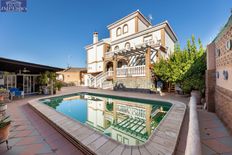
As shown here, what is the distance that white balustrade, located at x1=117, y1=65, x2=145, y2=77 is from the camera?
14873 millimetres

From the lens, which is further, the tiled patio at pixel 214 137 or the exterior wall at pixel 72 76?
the exterior wall at pixel 72 76

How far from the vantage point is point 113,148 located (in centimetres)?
318

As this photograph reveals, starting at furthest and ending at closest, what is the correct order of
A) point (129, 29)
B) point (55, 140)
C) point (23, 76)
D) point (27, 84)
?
point (129, 29) → point (27, 84) → point (23, 76) → point (55, 140)

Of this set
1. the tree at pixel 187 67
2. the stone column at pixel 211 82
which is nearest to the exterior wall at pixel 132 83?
the tree at pixel 187 67

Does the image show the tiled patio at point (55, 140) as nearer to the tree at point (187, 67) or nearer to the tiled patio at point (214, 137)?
the tiled patio at point (214, 137)

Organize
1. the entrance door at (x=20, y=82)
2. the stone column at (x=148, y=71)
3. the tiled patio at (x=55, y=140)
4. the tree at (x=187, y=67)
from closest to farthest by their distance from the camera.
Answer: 1. the tiled patio at (x=55, y=140)
2. the tree at (x=187, y=67)
3. the stone column at (x=148, y=71)
4. the entrance door at (x=20, y=82)

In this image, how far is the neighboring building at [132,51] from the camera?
15062 mm

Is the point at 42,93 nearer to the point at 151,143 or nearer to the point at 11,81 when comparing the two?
the point at 11,81

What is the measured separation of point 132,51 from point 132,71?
8.58 feet

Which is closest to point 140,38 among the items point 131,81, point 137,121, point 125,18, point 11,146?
point 125,18

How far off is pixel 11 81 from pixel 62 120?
1261cm

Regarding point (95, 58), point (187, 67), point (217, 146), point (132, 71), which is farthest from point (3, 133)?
point (95, 58)

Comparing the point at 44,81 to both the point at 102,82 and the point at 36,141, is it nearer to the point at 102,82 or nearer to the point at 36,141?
the point at 102,82

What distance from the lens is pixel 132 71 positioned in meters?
15.7
